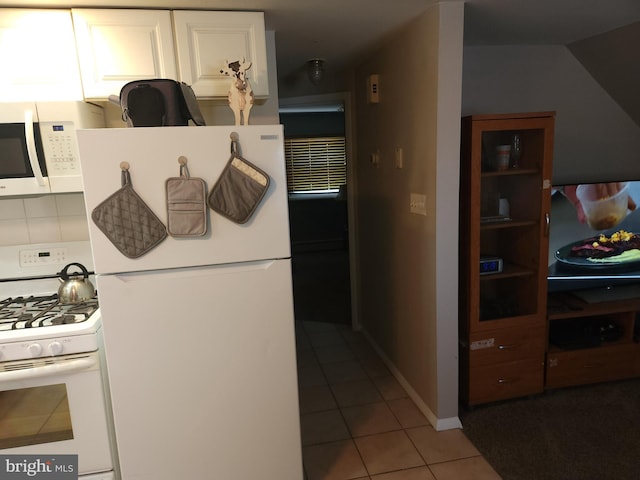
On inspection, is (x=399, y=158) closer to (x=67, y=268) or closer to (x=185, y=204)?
(x=185, y=204)

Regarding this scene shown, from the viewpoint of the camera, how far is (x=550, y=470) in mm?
2008

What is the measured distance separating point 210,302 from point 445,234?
1206mm

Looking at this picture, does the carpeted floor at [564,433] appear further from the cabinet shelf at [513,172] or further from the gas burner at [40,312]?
the gas burner at [40,312]

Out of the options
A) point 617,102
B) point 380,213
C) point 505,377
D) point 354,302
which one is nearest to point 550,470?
point 505,377

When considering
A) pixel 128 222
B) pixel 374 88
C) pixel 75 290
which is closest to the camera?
pixel 128 222

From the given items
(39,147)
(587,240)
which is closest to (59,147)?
(39,147)

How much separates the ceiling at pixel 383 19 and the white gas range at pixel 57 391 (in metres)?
1.31

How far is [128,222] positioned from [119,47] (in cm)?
85

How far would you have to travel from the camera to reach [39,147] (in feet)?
5.92

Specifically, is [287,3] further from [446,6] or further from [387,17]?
[446,6]

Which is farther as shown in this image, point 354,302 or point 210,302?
point 354,302

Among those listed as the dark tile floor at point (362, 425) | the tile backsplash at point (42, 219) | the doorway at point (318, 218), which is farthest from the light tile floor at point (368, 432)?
the doorway at point (318, 218)

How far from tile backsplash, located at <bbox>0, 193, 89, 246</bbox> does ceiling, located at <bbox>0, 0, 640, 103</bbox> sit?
2.87 ft

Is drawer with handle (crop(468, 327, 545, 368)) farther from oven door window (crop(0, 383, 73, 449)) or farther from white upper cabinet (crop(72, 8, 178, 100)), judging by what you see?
white upper cabinet (crop(72, 8, 178, 100))
